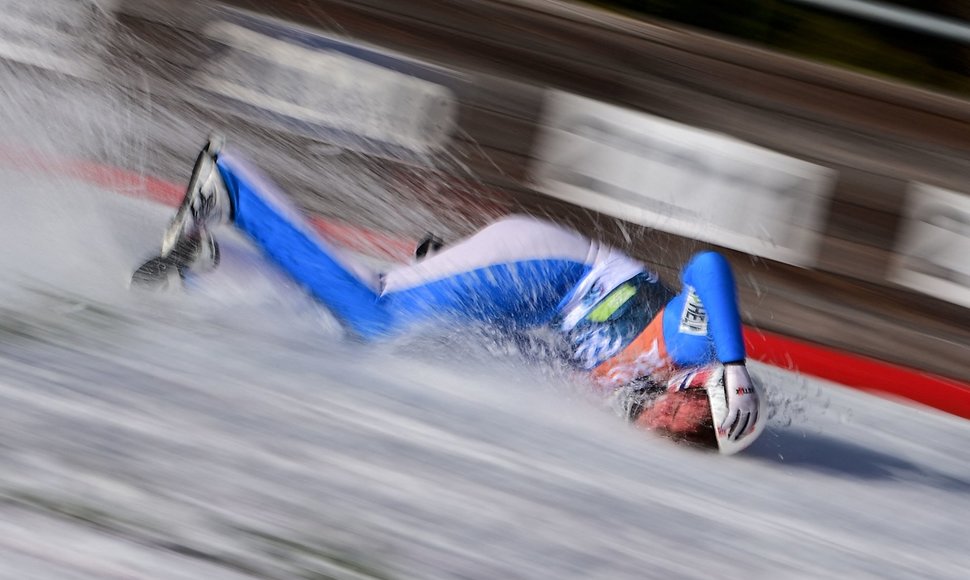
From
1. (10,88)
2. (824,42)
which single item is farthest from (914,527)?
(10,88)

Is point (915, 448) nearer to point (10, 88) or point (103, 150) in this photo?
point (103, 150)

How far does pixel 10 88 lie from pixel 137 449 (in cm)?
263

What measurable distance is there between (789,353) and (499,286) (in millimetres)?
1595

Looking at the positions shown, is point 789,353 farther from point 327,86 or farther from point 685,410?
point 327,86

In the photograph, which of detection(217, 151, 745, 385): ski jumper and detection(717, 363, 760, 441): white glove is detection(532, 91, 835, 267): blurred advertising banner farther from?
detection(717, 363, 760, 441): white glove

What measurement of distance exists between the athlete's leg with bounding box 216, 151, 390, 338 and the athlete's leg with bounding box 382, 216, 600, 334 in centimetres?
6

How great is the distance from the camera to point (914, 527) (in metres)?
2.19

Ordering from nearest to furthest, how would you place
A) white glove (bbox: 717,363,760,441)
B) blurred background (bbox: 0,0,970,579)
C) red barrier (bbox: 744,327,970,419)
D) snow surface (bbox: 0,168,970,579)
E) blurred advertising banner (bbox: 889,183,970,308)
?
snow surface (bbox: 0,168,970,579) < white glove (bbox: 717,363,760,441) < blurred background (bbox: 0,0,970,579) < blurred advertising banner (bbox: 889,183,970,308) < red barrier (bbox: 744,327,970,419)

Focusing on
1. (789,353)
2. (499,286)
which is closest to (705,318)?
(499,286)

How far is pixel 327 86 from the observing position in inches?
150

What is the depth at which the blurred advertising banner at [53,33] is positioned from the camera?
3855mm

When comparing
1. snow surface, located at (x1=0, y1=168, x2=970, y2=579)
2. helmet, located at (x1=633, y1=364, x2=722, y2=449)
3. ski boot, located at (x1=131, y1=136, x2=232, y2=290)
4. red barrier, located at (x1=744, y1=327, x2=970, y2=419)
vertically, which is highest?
red barrier, located at (x1=744, y1=327, x2=970, y2=419)

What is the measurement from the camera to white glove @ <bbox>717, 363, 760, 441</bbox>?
7.25ft

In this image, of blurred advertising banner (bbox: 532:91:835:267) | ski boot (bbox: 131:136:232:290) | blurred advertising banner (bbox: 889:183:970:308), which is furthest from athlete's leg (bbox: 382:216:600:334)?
blurred advertising banner (bbox: 889:183:970:308)
